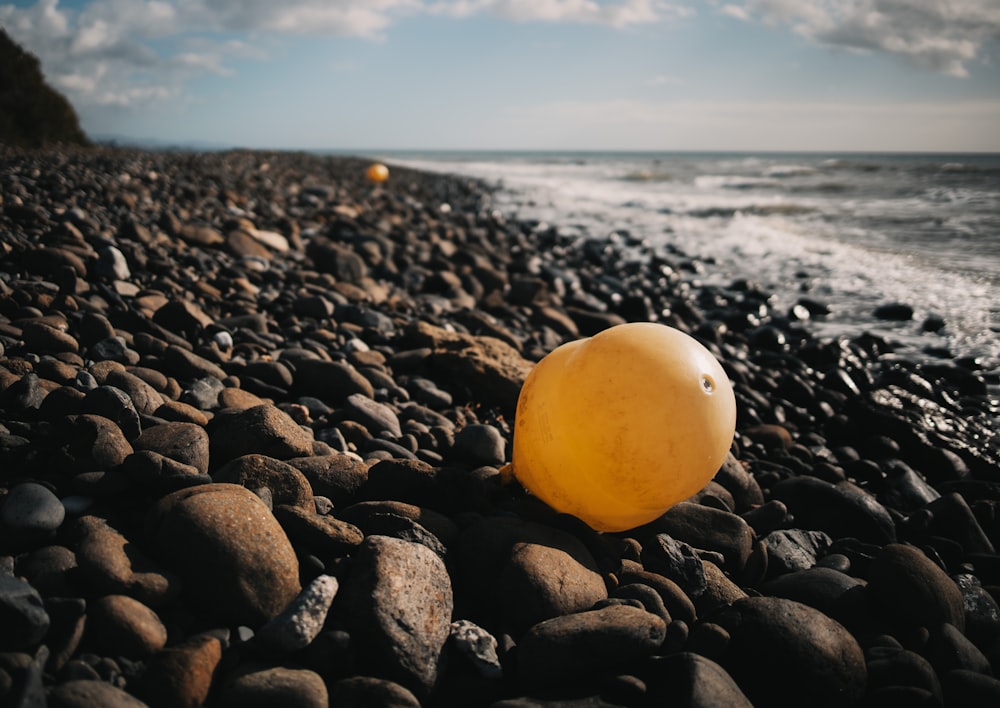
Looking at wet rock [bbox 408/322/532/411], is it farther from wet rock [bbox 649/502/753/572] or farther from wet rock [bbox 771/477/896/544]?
wet rock [bbox 771/477/896/544]

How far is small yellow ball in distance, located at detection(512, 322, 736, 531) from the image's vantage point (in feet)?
6.64

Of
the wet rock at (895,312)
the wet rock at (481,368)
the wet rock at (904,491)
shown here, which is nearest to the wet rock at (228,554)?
the wet rock at (481,368)

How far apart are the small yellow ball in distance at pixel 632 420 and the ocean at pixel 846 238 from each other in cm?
448

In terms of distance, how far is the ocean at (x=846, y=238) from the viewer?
6.38 metres

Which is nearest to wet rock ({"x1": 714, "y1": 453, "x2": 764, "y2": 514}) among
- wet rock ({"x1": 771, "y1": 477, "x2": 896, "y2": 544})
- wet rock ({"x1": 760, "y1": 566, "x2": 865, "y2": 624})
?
wet rock ({"x1": 771, "y1": 477, "x2": 896, "y2": 544})

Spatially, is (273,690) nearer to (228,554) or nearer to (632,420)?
(228,554)

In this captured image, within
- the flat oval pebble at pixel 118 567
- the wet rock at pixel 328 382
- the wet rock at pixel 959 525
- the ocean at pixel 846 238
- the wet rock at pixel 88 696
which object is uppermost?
the ocean at pixel 846 238

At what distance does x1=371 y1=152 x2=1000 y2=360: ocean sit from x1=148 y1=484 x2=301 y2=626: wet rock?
226 inches

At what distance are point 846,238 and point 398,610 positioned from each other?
11.7m

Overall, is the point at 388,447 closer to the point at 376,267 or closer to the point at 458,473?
the point at 458,473

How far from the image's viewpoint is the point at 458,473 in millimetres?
2525

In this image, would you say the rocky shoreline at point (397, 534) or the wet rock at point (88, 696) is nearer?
the wet rock at point (88, 696)

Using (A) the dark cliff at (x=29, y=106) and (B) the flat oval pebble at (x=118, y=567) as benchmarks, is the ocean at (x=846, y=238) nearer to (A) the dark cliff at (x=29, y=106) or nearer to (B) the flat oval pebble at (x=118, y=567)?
(B) the flat oval pebble at (x=118, y=567)

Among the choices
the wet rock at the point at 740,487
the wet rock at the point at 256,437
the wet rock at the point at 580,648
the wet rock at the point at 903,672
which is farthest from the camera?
the wet rock at the point at 740,487
